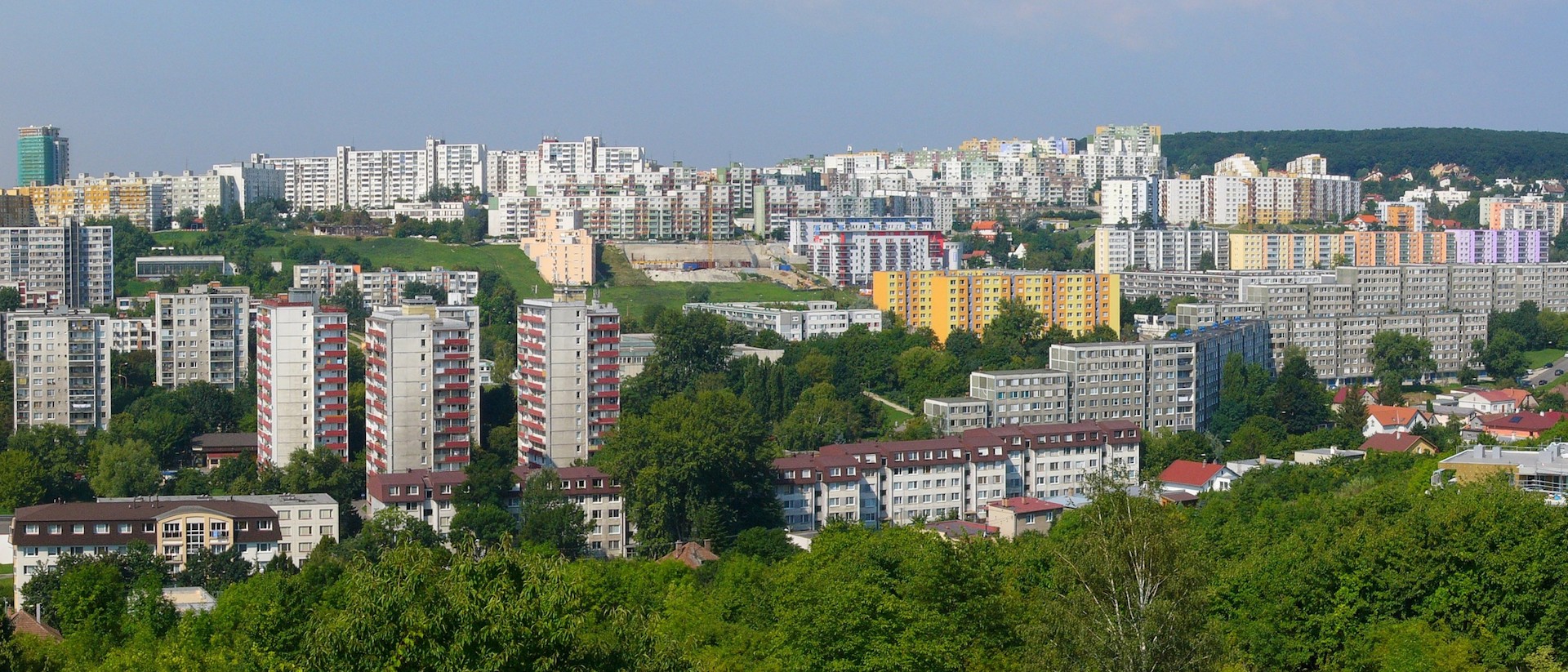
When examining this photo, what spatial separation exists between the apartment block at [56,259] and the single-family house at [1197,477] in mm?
22144

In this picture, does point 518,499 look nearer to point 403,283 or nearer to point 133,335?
point 133,335

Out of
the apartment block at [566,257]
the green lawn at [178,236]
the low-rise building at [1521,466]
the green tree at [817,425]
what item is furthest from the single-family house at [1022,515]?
the green lawn at [178,236]

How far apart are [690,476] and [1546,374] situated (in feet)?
68.9

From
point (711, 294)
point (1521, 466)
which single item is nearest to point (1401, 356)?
point (711, 294)

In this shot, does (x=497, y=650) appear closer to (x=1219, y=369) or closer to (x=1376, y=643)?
(x=1376, y=643)

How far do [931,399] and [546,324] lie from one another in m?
6.07

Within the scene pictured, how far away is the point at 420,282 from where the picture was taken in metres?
36.1

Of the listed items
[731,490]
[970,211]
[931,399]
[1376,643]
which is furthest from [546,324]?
[970,211]

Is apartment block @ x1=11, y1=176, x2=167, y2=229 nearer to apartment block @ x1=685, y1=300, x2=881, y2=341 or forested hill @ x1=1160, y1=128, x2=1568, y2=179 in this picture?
A: apartment block @ x1=685, y1=300, x2=881, y2=341

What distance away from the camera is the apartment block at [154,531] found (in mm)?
17391

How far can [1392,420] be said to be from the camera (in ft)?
85.7

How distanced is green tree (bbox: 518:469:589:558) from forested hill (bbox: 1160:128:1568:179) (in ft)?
187

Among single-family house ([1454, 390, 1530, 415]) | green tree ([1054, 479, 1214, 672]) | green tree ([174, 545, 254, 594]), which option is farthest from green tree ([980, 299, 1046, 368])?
green tree ([1054, 479, 1214, 672])

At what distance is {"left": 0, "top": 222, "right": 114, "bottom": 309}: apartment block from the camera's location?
1389 inches
